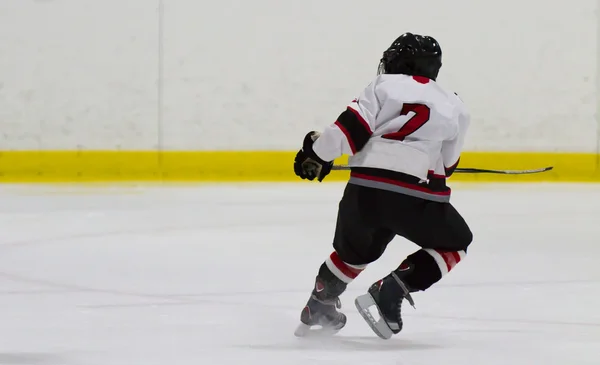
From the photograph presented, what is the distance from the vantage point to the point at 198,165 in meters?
5.66

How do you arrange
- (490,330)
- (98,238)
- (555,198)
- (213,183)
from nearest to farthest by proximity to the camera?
(490,330) < (98,238) < (555,198) < (213,183)

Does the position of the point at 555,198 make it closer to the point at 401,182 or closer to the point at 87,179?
the point at 87,179

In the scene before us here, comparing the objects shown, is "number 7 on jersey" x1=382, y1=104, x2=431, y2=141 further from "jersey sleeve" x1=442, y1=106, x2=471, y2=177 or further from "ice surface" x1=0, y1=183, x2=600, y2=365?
"ice surface" x1=0, y1=183, x2=600, y2=365

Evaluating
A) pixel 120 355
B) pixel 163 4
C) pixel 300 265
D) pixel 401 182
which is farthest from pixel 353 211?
pixel 163 4

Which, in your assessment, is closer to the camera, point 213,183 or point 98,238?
point 98,238

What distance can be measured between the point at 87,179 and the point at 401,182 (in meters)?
4.00

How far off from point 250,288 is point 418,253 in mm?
672

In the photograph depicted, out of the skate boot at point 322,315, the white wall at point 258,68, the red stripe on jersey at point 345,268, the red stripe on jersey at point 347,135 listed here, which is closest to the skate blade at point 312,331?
the skate boot at point 322,315

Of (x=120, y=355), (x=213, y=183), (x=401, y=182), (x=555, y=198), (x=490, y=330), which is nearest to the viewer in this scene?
(x=120, y=355)

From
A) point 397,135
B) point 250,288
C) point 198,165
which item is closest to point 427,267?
point 397,135

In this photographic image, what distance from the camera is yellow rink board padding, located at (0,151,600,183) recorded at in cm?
560

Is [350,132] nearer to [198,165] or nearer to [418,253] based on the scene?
[418,253]

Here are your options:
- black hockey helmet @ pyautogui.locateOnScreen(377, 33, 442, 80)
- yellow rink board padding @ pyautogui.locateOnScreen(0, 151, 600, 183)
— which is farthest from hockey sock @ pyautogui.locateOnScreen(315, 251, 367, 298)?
yellow rink board padding @ pyautogui.locateOnScreen(0, 151, 600, 183)

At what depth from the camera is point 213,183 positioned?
17.8 feet
